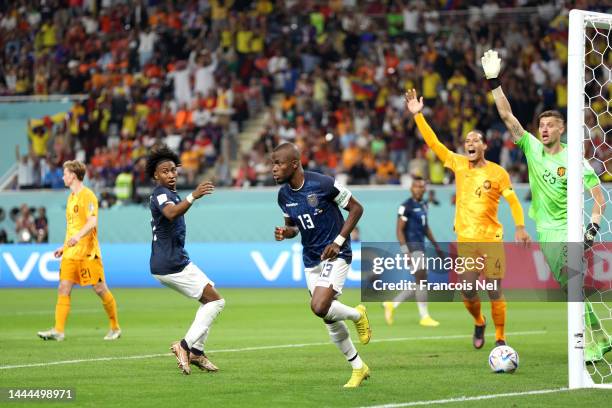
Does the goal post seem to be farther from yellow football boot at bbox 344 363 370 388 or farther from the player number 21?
the player number 21

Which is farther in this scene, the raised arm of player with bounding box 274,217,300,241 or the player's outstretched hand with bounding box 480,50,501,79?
the player's outstretched hand with bounding box 480,50,501,79

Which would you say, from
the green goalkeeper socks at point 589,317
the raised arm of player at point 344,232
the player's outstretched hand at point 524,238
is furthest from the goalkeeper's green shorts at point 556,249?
the raised arm of player at point 344,232

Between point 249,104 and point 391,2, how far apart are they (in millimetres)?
5347

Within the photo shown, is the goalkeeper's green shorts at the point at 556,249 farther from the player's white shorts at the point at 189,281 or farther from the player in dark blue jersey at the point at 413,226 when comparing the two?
the player in dark blue jersey at the point at 413,226

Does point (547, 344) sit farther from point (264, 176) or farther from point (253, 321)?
point (264, 176)

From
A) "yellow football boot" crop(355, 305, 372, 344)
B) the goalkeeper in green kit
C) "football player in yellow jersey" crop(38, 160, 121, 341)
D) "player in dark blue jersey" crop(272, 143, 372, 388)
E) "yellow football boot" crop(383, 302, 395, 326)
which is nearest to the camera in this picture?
"player in dark blue jersey" crop(272, 143, 372, 388)

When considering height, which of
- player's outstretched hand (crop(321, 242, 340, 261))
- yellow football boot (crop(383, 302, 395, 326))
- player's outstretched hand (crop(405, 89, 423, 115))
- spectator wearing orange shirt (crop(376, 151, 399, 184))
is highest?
player's outstretched hand (crop(405, 89, 423, 115))

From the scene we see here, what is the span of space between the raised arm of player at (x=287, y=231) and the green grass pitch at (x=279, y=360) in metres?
1.32

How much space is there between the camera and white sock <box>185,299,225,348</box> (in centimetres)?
1103

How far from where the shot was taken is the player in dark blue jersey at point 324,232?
980cm

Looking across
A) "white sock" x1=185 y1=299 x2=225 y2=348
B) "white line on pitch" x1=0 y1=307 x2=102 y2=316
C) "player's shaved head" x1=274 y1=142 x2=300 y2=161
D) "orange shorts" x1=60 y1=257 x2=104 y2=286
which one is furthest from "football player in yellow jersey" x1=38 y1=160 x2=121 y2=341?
"player's shaved head" x1=274 y1=142 x2=300 y2=161

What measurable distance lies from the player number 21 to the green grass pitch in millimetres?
1413

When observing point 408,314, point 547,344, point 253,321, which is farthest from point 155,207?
point 408,314

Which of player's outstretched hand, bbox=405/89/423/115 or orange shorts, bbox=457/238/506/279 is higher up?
player's outstretched hand, bbox=405/89/423/115
